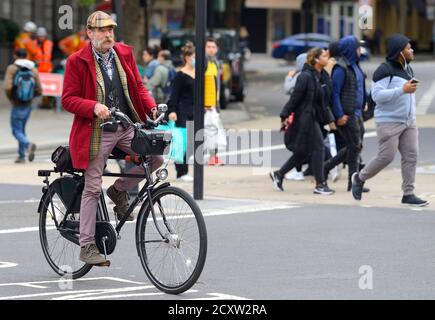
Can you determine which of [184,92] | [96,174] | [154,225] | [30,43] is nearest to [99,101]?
[96,174]

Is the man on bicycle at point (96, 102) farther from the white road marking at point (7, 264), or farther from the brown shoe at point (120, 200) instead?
the white road marking at point (7, 264)

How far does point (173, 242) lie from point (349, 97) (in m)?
7.00

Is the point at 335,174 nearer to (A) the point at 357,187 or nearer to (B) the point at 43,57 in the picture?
(A) the point at 357,187

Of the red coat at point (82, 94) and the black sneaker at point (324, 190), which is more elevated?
the red coat at point (82, 94)

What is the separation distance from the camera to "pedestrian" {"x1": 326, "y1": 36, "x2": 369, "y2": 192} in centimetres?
1491

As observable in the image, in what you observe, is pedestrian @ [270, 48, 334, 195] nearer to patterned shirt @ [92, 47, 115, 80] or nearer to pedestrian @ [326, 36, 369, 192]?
pedestrian @ [326, 36, 369, 192]

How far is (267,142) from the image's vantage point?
73.0ft

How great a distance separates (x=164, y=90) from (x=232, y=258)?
→ 9.96 metres

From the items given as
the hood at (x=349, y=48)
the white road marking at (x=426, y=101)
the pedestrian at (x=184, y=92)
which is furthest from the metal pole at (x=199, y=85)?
the white road marking at (x=426, y=101)

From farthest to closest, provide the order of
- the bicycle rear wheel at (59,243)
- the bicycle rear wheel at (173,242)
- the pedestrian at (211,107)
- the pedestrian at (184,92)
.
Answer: the pedestrian at (211,107), the pedestrian at (184,92), the bicycle rear wheel at (59,243), the bicycle rear wheel at (173,242)

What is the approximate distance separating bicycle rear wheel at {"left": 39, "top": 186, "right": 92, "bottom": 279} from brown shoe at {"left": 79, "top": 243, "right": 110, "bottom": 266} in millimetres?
219

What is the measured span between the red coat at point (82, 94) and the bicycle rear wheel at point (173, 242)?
0.60 meters

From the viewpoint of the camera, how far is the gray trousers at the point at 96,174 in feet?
28.4

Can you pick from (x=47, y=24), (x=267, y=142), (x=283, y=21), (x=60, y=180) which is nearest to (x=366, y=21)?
(x=267, y=142)
